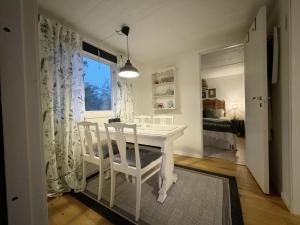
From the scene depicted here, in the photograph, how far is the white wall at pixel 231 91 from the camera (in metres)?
5.57

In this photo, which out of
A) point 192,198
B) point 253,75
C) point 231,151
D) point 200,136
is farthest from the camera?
point 231,151

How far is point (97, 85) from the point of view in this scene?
271 centimetres

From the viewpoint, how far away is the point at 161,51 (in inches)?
123

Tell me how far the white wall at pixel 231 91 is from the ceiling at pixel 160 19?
3.60 metres

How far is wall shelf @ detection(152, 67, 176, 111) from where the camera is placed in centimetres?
338

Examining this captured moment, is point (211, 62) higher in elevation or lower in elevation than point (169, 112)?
higher

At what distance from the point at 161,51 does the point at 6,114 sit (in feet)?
10.3

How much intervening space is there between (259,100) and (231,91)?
14.9ft

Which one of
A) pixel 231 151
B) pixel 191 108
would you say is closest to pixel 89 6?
pixel 191 108

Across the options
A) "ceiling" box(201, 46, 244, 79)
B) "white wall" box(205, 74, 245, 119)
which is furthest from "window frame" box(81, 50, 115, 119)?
"white wall" box(205, 74, 245, 119)

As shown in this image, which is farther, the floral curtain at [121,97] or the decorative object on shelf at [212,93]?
the decorative object on shelf at [212,93]

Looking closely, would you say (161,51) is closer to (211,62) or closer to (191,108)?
(191,108)

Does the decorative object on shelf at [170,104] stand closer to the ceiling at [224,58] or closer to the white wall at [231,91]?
the ceiling at [224,58]

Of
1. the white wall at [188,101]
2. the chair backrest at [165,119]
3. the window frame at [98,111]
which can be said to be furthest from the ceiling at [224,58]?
the window frame at [98,111]
